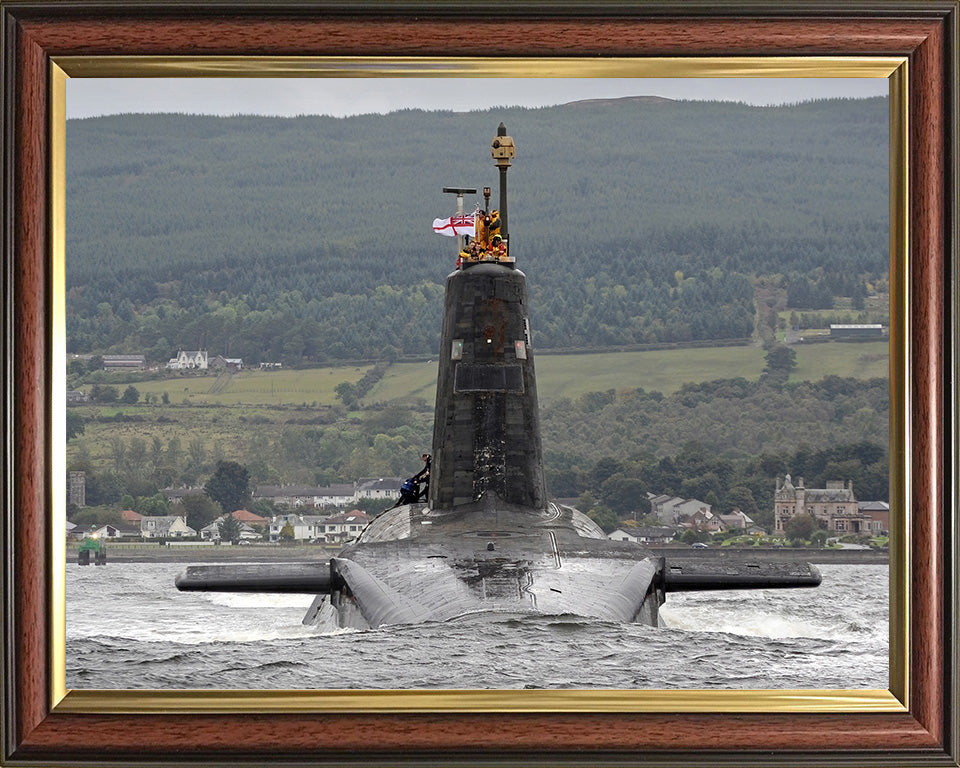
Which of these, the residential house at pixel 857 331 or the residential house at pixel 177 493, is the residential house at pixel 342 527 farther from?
the residential house at pixel 857 331

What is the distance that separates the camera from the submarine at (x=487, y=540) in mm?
11914

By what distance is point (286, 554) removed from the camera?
12.2 meters

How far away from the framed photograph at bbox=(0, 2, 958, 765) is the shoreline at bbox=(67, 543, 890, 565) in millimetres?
451

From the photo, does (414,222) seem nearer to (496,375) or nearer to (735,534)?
(496,375)

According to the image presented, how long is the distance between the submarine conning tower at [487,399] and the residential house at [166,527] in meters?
10.4

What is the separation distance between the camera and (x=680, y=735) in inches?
244

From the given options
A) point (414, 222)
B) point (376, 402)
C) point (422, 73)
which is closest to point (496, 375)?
point (414, 222)

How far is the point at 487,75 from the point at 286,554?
6.81 metres

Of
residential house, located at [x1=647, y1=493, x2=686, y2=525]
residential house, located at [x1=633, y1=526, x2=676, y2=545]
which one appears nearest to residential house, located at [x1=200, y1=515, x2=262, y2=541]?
residential house, located at [x1=647, y1=493, x2=686, y2=525]

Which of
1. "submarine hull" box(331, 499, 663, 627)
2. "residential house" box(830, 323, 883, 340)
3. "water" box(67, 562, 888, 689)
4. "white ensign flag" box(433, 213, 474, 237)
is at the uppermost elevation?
"white ensign flag" box(433, 213, 474, 237)

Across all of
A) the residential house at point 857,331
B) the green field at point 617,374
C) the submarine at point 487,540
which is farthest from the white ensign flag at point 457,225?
the residential house at point 857,331

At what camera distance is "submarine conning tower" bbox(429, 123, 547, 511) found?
18875 mm

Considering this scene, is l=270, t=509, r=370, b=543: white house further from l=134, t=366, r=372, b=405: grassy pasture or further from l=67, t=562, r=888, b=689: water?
l=67, t=562, r=888, b=689: water

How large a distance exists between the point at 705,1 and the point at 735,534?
4257mm
